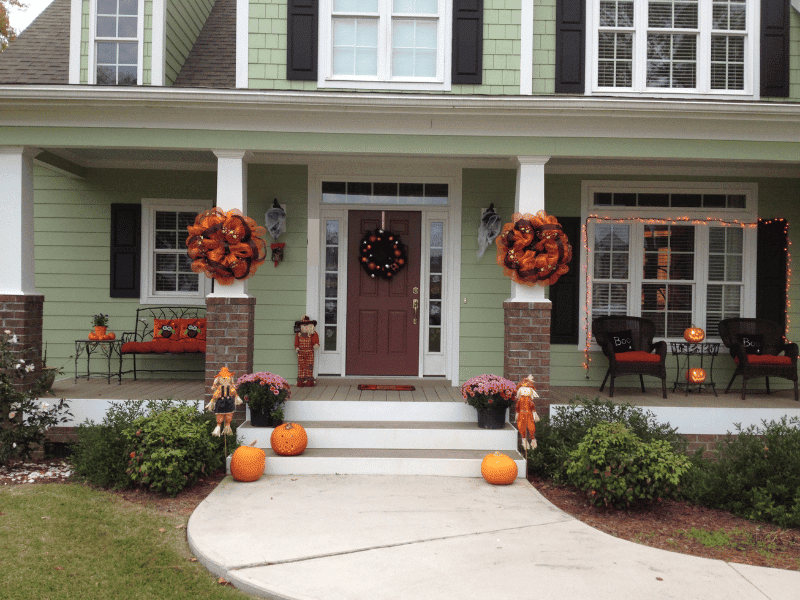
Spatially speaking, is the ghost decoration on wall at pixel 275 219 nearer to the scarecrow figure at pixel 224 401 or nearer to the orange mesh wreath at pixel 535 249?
the scarecrow figure at pixel 224 401

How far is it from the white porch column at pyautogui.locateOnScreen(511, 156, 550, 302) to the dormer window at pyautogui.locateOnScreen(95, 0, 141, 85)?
4591 mm

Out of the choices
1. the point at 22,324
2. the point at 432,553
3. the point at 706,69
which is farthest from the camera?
the point at 706,69

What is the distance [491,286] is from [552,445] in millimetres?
2486

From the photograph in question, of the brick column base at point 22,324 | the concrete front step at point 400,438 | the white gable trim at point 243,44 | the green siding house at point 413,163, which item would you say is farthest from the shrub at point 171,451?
the white gable trim at point 243,44

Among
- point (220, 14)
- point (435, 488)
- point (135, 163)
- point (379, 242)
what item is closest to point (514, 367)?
point (435, 488)

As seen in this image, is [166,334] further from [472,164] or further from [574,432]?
[574,432]

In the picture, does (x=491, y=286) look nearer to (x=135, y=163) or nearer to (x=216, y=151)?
(x=216, y=151)

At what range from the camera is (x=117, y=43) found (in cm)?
Answer: 708

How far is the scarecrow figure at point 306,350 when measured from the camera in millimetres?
7051

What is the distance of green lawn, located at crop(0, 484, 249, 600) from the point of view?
3.27 m

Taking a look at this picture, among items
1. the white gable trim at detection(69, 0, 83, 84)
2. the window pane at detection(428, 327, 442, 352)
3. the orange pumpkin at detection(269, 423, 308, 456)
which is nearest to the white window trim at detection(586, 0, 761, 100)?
the window pane at detection(428, 327, 442, 352)

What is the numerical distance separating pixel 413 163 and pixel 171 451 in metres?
4.35

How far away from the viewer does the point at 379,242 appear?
24.2ft

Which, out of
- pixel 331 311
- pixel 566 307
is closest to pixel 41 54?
pixel 331 311
